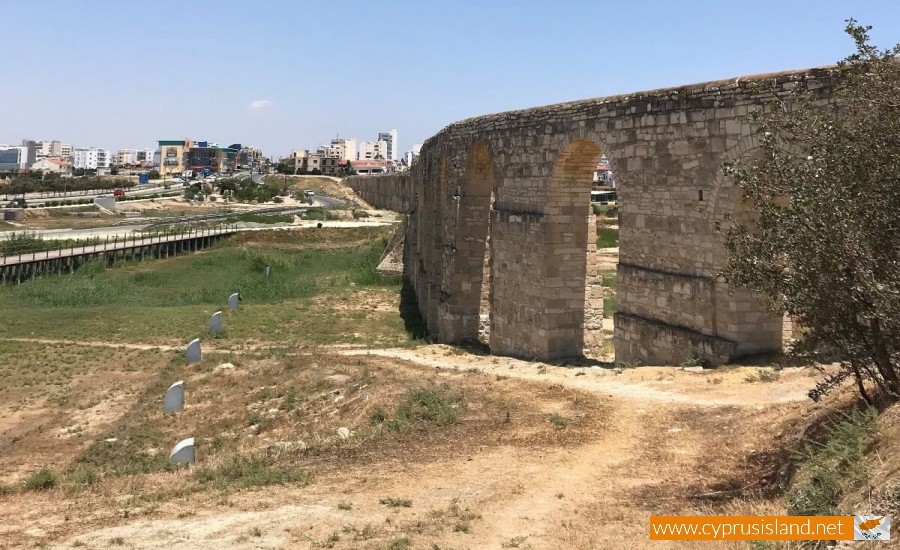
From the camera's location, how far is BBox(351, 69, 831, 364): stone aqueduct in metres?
10.3

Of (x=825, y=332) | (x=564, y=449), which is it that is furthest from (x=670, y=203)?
(x=825, y=332)

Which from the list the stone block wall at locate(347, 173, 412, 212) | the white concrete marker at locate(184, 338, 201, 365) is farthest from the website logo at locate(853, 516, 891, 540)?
the stone block wall at locate(347, 173, 412, 212)

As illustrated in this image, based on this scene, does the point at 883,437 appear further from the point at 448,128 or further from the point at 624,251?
the point at 448,128

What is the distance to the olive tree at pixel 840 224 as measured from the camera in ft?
16.4

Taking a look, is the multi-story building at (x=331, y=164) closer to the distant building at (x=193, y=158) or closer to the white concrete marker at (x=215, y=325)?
the distant building at (x=193, y=158)

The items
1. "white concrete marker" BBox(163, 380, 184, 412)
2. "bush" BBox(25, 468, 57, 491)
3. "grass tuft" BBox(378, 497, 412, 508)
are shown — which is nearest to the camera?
"grass tuft" BBox(378, 497, 412, 508)

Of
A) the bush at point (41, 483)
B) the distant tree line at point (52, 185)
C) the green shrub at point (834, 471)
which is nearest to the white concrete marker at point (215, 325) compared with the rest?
the bush at point (41, 483)

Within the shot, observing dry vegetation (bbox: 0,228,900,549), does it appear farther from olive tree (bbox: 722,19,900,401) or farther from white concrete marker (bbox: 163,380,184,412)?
olive tree (bbox: 722,19,900,401)

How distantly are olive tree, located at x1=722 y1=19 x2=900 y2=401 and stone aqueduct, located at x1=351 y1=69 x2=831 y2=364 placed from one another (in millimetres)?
1083

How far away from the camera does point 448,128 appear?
1922 centimetres

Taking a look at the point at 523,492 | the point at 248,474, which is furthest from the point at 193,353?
the point at 523,492

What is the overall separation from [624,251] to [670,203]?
1.41m

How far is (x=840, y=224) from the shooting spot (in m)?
5.04

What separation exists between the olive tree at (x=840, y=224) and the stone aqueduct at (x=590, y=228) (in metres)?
Result: 1.08
